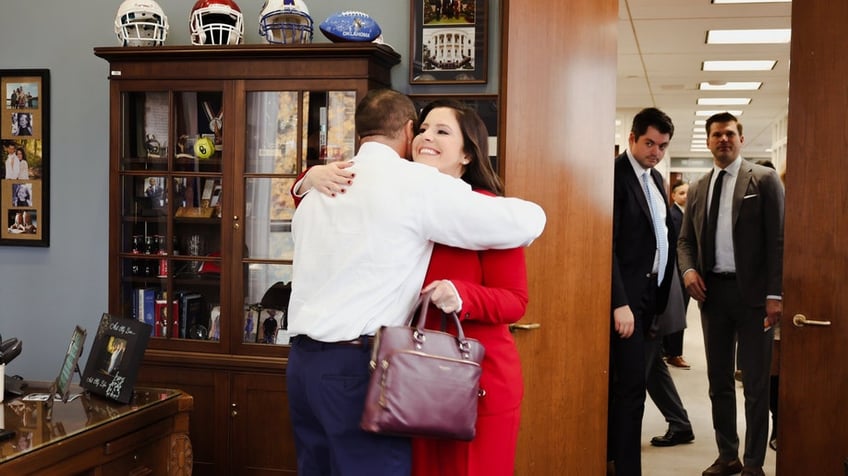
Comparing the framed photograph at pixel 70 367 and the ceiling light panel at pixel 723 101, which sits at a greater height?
the ceiling light panel at pixel 723 101

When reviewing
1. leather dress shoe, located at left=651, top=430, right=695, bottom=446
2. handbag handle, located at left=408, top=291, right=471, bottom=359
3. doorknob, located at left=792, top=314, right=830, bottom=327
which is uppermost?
handbag handle, located at left=408, top=291, right=471, bottom=359

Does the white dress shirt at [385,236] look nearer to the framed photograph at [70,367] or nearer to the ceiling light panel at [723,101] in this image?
the framed photograph at [70,367]

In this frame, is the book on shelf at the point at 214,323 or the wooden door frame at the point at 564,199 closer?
the wooden door frame at the point at 564,199

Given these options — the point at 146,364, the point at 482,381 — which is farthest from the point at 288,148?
the point at 482,381

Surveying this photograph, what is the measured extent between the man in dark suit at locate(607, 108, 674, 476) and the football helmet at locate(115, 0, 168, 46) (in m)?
2.15

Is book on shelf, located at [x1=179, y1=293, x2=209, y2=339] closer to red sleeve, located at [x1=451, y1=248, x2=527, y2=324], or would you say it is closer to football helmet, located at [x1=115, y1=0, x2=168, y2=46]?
football helmet, located at [x1=115, y1=0, x2=168, y2=46]

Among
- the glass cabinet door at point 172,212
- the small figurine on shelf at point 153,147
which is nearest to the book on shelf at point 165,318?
the glass cabinet door at point 172,212

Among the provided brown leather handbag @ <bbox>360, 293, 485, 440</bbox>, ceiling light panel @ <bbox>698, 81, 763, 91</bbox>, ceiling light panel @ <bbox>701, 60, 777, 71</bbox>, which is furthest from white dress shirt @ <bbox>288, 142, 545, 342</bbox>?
ceiling light panel @ <bbox>698, 81, 763, 91</bbox>

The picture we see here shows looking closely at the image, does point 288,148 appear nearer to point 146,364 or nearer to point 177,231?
point 177,231

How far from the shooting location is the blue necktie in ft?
12.6

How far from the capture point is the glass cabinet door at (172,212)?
3.86 m

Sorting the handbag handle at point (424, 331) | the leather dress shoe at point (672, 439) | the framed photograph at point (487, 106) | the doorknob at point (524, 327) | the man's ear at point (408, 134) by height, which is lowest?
the leather dress shoe at point (672, 439)

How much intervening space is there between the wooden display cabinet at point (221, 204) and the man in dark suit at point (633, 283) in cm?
120

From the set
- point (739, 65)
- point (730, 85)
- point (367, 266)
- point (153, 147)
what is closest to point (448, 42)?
point (153, 147)
